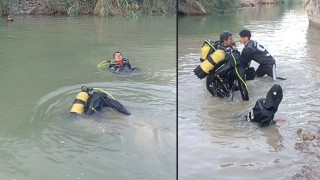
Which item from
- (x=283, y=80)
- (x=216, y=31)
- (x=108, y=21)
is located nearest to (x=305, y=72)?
(x=283, y=80)

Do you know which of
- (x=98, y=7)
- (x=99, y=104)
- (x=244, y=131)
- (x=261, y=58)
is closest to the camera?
(x=244, y=131)

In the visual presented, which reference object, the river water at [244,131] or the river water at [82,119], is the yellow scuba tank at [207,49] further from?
the river water at [82,119]

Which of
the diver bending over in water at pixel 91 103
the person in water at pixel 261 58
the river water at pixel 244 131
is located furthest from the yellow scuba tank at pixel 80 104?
the person in water at pixel 261 58

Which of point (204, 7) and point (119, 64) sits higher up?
point (204, 7)

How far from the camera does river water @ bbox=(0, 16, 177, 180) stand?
12.5 ft

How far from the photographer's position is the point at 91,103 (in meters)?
5.04

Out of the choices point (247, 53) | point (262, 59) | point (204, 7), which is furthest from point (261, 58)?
point (204, 7)

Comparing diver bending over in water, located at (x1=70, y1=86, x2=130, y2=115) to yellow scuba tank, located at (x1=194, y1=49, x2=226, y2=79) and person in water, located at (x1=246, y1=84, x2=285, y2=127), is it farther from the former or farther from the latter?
person in water, located at (x1=246, y1=84, x2=285, y2=127)

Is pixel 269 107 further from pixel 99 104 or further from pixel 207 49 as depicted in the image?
pixel 99 104

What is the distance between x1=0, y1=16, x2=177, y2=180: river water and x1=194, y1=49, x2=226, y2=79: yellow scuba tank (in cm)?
68

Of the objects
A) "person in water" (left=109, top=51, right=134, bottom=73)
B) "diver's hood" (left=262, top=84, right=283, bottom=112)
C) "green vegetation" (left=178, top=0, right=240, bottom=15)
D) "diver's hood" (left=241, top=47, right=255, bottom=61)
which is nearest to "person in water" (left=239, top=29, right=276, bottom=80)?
"diver's hood" (left=241, top=47, right=255, bottom=61)

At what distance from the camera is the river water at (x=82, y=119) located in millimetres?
3799

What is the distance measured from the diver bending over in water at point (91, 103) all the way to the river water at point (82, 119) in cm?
10

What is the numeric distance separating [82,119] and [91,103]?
0.71 feet
